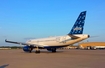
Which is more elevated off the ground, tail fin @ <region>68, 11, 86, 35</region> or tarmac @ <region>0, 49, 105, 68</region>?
tail fin @ <region>68, 11, 86, 35</region>

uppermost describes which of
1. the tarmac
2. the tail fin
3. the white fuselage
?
the tail fin

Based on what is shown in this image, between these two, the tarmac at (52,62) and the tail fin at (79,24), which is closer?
the tarmac at (52,62)

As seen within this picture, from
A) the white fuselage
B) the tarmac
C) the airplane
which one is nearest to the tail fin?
the airplane

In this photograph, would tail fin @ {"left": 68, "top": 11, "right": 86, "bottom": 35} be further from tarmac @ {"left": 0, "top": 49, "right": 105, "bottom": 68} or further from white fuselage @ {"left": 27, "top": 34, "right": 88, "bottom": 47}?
tarmac @ {"left": 0, "top": 49, "right": 105, "bottom": 68}

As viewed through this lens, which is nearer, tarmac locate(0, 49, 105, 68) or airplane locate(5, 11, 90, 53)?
tarmac locate(0, 49, 105, 68)

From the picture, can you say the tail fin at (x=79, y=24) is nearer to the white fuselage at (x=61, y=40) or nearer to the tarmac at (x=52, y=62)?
the white fuselage at (x=61, y=40)

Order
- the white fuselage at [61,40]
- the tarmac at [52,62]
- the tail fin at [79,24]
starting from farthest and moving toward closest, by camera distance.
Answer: the tail fin at [79,24]
the white fuselage at [61,40]
the tarmac at [52,62]

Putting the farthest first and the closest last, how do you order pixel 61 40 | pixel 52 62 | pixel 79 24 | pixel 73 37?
pixel 61 40 < pixel 79 24 < pixel 73 37 < pixel 52 62

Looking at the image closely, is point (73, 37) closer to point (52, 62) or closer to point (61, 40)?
point (61, 40)

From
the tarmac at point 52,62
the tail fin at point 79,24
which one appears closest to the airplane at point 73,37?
the tail fin at point 79,24

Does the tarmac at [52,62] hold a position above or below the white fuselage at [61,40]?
below

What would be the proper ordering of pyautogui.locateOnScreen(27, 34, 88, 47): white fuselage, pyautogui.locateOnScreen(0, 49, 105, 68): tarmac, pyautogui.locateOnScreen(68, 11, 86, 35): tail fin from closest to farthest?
pyautogui.locateOnScreen(0, 49, 105, 68): tarmac, pyautogui.locateOnScreen(27, 34, 88, 47): white fuselage, pyautogui.locateOnScreen(68, 11, 86, 35): tail fin

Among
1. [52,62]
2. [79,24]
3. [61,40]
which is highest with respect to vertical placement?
[79,24]

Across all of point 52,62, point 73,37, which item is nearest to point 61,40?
point 73,37
